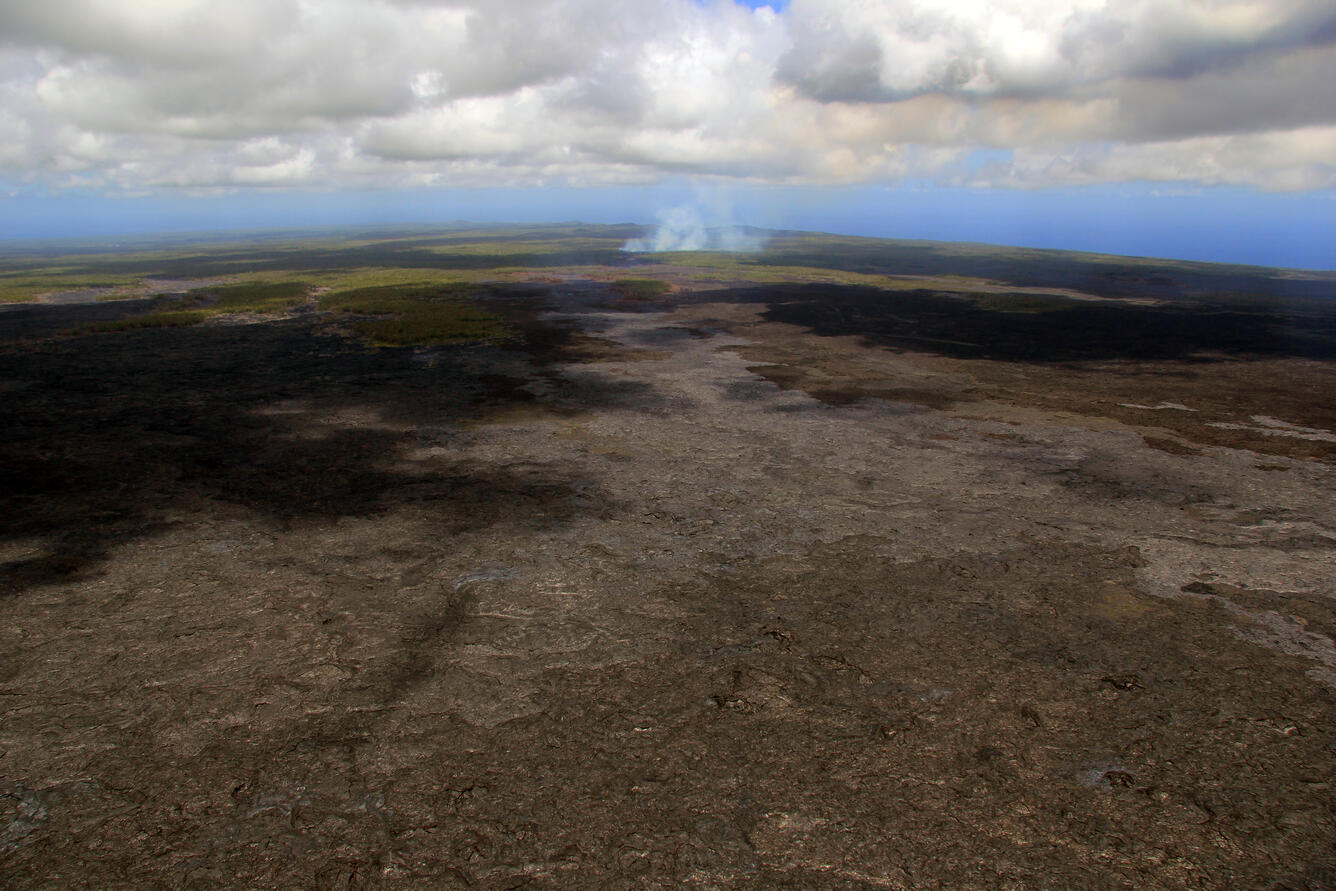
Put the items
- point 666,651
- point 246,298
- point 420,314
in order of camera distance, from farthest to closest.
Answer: point 246,298
point 420,314
point 666,651

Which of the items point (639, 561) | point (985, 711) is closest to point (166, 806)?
point (639, 561)

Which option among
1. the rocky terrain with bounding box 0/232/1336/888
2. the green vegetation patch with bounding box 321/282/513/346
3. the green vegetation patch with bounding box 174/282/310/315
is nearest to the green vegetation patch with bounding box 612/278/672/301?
the green vegetation patch with bounding box 321/282/513/346

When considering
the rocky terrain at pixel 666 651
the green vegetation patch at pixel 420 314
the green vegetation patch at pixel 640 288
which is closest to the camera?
the rocky terrain at pixel 666 651

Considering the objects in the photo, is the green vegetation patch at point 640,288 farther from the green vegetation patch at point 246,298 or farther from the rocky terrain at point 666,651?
the rocky terrain at point 666,651

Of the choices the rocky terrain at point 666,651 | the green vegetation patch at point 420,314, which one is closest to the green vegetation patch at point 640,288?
the green vegetation patch at point 420,314

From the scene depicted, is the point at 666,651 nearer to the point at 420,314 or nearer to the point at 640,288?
the point at 420,314

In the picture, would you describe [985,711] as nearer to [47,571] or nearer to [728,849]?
[728,849]

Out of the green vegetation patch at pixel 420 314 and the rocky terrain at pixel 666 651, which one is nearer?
the rocky terrain at pixel 666 651

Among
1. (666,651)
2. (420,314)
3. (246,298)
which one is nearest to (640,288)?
(420,314)

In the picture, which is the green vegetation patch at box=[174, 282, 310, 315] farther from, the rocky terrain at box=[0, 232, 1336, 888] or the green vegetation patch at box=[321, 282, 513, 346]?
the rocky terrain at box=[0, 232, 1336, 888]
